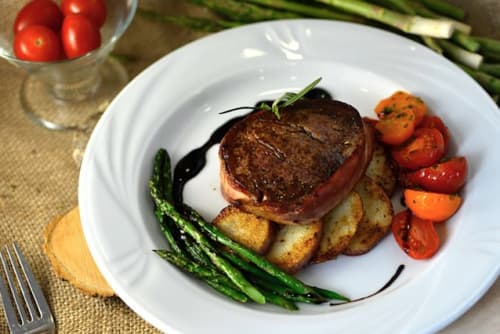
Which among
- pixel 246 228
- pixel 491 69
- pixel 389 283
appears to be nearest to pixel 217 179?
pixel 246 228

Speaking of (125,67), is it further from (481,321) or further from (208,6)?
(481,321)

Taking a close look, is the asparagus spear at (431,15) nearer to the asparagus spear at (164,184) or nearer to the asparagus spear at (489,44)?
the asparagus spear at (489,44)

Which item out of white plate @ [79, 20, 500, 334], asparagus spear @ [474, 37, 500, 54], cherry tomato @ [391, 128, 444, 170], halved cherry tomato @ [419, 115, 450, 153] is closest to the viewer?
white plate @ [79, 20, 500, 334]

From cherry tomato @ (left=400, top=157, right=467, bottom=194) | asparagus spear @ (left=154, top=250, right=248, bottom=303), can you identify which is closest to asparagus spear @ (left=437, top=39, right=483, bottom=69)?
cherry tomato @ (left=400, top=157, right=467, bottom=194)

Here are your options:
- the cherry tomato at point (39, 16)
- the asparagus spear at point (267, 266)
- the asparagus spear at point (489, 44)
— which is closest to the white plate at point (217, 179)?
the asparagus spear at point (267, 266)

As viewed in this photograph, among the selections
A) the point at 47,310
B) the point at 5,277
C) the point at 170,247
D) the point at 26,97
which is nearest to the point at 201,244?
the point at 170,247

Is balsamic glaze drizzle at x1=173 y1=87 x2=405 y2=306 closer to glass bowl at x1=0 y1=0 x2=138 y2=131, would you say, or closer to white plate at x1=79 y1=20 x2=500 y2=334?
white plate at x1=79 y1=20 x2=500 y2=334
